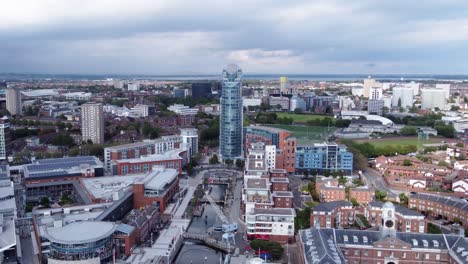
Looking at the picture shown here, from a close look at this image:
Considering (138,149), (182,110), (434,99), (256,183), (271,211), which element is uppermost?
(434,99)

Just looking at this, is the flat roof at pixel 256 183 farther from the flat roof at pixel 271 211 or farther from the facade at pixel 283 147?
the facade at pixel 283 147

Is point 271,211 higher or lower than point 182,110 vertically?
lower

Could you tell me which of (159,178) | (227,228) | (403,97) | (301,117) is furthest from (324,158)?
(403,97)

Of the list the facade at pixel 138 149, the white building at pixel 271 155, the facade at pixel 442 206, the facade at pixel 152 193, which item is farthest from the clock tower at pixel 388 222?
the facade at pixel 138 149

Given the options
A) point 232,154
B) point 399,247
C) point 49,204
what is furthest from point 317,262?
point 232,154

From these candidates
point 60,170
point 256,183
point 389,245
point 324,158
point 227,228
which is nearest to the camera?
point 389,245

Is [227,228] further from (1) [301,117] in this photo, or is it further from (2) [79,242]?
(1) [301,117]

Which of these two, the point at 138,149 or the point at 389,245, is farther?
the point at 138,149

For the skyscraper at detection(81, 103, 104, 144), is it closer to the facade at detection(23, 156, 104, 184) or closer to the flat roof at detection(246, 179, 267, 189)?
the facade at detection(23, 156, 104, 184)

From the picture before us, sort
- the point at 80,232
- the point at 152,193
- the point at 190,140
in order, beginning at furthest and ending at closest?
the point at 190,140, the point at 152,193, the point at 80,232
